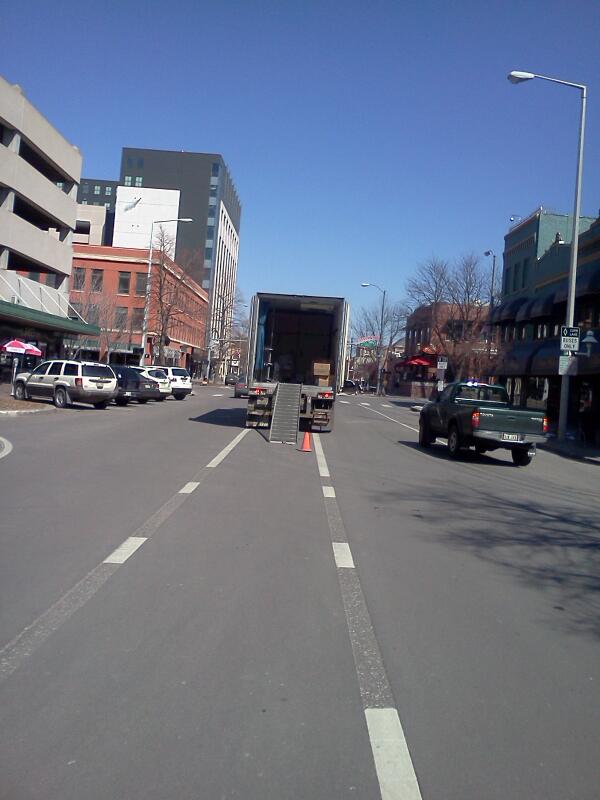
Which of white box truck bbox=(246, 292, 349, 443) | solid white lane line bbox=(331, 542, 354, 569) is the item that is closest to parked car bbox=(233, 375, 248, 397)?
white box truck bbox=(246, 292, 349, 443)

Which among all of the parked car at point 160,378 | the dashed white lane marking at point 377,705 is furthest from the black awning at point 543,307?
the dashed white lane marking at point 377,705

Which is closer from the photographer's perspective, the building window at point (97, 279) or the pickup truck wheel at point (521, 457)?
the pickup truck wheel at point (521, 457)

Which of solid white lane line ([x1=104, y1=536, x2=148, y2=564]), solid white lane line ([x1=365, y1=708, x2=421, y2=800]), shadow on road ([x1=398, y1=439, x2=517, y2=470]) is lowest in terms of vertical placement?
Answer: solid white lane line ([x1=365, y1=708, x2=421, y2=800])

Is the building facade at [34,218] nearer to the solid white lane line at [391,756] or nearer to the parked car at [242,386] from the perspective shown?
the parked car at [242,386]

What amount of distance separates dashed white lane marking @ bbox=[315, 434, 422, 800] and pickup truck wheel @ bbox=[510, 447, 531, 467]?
12.7m

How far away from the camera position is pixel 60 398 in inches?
1119

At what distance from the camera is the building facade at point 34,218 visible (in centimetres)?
3597

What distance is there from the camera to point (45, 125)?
134 feet

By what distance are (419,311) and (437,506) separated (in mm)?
55377

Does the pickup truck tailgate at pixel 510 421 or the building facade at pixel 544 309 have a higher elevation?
the building facade at pixel 544 309

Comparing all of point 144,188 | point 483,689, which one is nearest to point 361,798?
point 483,689

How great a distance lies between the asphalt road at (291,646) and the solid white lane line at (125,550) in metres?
0.04

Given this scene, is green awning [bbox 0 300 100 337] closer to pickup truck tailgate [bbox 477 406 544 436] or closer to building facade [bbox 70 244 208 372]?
building facade [bbox 70 244 208 372]

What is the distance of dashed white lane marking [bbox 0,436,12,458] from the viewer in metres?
15.3
